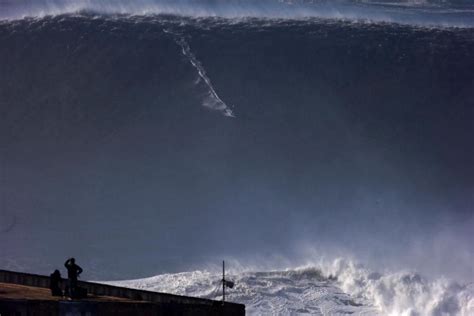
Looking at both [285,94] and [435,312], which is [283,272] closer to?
[435,312]

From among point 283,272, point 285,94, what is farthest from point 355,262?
point 285,94

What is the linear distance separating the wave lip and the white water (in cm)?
2526

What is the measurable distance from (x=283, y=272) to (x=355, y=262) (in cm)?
248

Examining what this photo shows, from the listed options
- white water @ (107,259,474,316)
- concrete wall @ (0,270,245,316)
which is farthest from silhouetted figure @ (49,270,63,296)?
white water @ (107,259,474,316)

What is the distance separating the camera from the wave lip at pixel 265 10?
81.8 m

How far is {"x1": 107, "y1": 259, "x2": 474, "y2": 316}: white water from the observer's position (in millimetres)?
55188

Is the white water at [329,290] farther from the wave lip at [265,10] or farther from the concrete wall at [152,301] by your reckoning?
the wave lip at [265,10]

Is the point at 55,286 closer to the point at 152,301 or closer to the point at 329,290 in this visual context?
the point at 152,301

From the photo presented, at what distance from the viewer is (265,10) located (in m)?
83.6

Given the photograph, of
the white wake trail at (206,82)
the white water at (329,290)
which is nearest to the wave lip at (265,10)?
the white wake trail at (206,82)

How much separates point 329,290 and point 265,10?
28.7m

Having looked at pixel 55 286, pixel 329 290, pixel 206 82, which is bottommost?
pixel 55 286

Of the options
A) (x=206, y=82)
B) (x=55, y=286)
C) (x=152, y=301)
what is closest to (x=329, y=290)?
(x=152, y=301)

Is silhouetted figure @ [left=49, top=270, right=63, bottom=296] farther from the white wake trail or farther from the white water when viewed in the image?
the white wake trail
